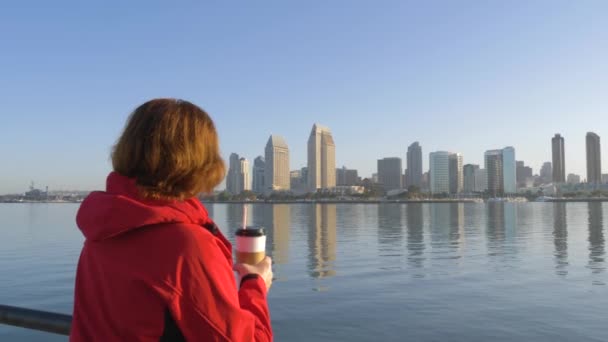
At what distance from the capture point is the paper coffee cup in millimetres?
2115

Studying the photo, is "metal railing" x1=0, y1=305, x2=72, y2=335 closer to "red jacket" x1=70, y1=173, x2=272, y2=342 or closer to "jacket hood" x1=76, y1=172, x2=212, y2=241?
"red jacket" x1=70, y1=173, x2=272, y2=342

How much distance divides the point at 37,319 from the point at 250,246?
1247 mm

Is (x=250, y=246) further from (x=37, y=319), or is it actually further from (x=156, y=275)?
(x=37, y=319)

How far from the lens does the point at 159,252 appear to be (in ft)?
5.20

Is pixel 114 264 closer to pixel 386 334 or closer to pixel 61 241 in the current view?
pixel 386 334

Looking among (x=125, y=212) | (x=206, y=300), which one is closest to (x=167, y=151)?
(x=125, y=212)

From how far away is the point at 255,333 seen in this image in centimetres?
176

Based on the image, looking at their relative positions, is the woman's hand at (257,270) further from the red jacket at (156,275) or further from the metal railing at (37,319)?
the metal railing at (37,319)

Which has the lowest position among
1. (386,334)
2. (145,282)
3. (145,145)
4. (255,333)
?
(386,334)

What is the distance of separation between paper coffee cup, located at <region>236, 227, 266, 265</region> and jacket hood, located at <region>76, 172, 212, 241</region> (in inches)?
15.9

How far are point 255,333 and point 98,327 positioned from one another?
21.0 inches

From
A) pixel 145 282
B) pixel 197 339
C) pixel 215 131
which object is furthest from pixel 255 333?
pixel 215 131

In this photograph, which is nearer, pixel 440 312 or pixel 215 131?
pixel 215 131

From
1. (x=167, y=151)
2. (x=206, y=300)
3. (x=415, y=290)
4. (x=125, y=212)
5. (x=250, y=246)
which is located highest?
(x=167, y=151)
